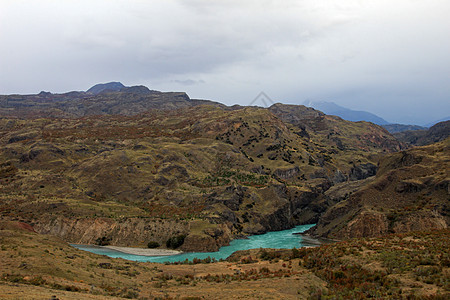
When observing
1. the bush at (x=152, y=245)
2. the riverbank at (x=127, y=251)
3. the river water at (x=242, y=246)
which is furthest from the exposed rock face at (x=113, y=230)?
the river water at (x=242, y=246)

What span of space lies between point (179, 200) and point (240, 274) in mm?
78985

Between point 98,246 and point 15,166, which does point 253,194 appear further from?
point 15,166

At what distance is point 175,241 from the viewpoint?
91000 mm

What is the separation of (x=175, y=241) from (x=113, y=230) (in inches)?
776

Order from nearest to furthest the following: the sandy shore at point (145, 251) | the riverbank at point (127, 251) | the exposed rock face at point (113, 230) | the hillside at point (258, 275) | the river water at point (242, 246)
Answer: the hillside at point (258, 275) → the river water at point (242, 246) → the riverbank at point (127, 251) → the sandy shore at point (145, 251) → the exposed rock face at point (113, 230)

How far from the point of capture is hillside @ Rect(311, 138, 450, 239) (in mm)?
76125

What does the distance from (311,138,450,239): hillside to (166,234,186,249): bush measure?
137 feet

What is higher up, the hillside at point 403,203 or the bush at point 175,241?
the hillside at point 403,203

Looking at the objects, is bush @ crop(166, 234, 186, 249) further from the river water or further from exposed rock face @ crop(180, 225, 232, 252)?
the river water

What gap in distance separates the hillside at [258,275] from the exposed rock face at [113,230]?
1833 inches

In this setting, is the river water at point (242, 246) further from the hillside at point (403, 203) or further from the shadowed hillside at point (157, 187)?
the hillside at point (403, 203)

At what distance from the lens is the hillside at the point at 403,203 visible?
76.1 metres

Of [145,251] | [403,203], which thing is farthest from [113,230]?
[403,203]

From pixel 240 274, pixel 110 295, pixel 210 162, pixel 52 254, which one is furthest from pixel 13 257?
pixel 210 162
